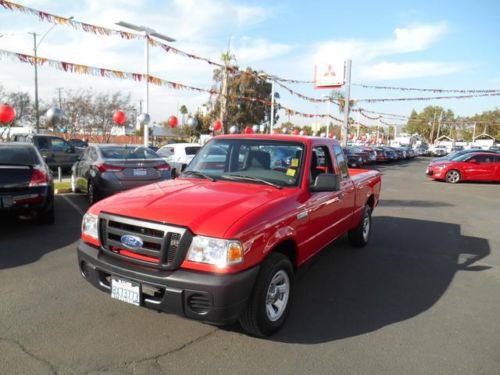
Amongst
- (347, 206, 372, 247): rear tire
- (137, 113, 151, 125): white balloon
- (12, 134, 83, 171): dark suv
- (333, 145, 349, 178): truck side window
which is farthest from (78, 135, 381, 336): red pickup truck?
(137, 113, 151, 125): white balloon

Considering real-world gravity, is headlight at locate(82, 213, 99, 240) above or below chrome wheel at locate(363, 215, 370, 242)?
above

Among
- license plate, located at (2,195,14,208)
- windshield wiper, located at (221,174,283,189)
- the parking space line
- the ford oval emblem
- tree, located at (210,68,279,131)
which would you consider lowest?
the parking space line

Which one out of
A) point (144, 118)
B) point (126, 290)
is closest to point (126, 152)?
point (126, 290)

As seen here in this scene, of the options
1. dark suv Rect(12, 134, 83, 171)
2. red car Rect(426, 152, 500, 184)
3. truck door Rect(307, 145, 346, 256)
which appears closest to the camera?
truck door Rect(307, 145, 346, 256)

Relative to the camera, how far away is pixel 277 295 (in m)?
3.47

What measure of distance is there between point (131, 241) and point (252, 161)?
1.80m

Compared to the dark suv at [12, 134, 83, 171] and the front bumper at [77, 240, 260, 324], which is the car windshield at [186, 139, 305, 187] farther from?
the dark suv at [12, 134, 83, 171]

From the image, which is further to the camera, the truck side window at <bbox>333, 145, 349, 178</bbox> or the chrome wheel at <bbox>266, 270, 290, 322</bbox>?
the truck side window at <bbox>333, 145, 349, 178</bbox>

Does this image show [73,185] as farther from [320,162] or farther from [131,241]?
[131,241]

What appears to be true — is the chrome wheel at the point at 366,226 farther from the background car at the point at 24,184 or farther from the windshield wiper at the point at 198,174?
the background car at the point at 24,184

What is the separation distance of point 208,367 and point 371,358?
51.0 inches

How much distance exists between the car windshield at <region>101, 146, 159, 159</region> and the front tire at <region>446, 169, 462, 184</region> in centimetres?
1500

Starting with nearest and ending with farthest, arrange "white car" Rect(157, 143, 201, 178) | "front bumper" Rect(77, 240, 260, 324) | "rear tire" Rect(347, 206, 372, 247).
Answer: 1. "front bumper" Rect(77, 240, 260, 324)
2. "rear tire" Rect(347, 206, 372, 247)
3. "white car" Rect(157, 143, 201, 178)

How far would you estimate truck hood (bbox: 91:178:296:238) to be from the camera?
9.67ft
